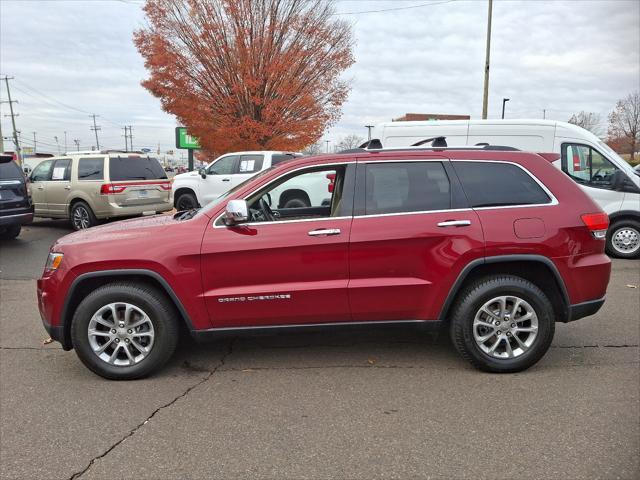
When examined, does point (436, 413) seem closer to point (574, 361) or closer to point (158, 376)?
point (574, 361)

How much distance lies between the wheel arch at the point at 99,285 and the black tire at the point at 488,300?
6.93 feet

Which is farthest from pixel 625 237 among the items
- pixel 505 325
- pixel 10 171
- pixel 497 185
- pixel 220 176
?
pixel 10 171

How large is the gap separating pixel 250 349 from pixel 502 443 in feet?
7.65

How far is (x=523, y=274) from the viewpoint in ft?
13.0

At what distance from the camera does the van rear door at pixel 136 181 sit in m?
11.1

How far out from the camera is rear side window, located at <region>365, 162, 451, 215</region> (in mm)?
3854

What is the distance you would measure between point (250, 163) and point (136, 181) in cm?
276

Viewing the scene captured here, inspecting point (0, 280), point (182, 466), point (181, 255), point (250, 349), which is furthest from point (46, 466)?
point (0, 280)

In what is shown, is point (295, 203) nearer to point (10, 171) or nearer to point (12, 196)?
point (12, 196)

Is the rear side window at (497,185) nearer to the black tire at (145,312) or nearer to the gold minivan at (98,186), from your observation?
the black tire at (145,312)

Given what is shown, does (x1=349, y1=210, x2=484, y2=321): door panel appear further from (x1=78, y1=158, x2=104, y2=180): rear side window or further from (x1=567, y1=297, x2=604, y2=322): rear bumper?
(x1=78, y1=158, x2=104, y2=180): rear side window

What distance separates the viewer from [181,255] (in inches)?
146

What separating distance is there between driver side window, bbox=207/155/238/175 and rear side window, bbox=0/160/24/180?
4445mm

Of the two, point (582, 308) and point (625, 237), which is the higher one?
point (582, 308)
